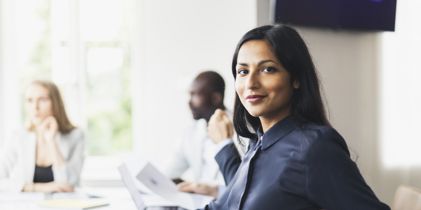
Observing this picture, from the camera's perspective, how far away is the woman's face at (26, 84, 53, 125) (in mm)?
2951

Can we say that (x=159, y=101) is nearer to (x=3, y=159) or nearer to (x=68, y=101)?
(x=68, y=101)

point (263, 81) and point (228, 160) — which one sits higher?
point (263, 81)

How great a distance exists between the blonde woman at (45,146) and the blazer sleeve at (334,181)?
198 cm

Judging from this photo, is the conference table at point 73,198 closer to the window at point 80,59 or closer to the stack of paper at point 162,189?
the stack of paper at point 162,189

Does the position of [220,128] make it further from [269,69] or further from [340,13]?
[340,13]

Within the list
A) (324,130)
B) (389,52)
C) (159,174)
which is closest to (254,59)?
(324,130)

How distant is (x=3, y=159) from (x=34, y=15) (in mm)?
1285

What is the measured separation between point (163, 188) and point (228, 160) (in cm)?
50

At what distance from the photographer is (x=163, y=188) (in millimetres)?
2225

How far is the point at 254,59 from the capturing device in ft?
4.19

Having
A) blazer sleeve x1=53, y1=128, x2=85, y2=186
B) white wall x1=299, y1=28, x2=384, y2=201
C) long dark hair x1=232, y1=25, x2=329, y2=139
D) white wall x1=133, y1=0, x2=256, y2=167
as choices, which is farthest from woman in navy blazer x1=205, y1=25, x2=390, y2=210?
white wall x1=133, y1=0, x2=256, y2=167

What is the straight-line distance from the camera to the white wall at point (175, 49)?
375 centimetres

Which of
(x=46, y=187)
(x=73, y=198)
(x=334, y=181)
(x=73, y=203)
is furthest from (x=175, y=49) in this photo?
(x=334, y=181)

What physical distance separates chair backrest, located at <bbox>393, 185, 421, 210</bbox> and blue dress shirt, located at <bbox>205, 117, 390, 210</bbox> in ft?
2.57
